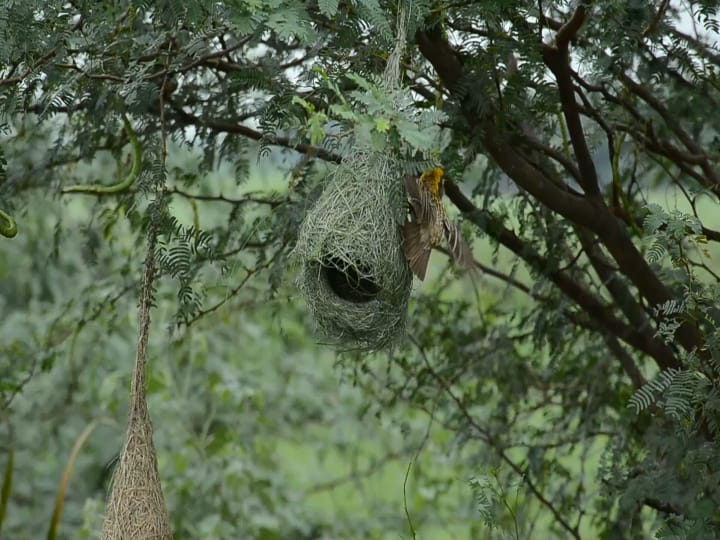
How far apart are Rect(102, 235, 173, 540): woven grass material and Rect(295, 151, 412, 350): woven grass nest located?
1.05ft

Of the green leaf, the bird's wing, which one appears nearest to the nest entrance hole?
the bird's wing

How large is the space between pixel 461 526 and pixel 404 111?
428 centimetres

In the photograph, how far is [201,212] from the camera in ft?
16.6

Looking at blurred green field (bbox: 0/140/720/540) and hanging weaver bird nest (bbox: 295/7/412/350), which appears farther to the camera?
blurred green field (bbox: 0/140/720/540)

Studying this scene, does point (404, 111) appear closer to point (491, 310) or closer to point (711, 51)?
point (711, 51)

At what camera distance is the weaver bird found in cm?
172

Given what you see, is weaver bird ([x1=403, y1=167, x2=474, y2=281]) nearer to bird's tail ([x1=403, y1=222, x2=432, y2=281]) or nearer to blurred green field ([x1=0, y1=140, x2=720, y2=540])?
bird's tail ([x1=403, y1=222, x2=432, y2=281])

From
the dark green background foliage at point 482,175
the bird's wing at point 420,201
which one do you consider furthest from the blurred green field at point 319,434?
the bird's wing at point 420,201

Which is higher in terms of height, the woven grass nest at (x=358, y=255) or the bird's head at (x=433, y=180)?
the bird's head at (x=433, y=180)

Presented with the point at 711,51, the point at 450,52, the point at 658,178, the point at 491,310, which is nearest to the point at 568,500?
the point at 491,310

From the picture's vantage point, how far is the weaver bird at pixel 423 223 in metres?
1.72

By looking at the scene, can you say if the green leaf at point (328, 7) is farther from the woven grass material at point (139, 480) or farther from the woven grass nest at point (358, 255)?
the woven grass material at point (139, 480)

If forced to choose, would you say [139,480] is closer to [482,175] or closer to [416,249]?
[416,249]

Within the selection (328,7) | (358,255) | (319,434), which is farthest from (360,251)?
(319,434)
